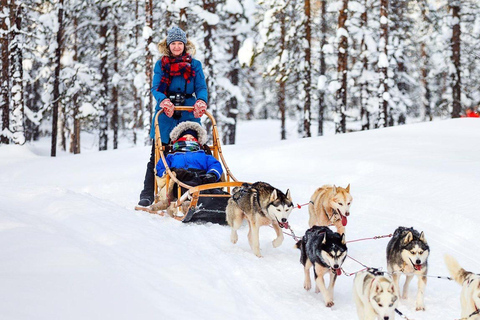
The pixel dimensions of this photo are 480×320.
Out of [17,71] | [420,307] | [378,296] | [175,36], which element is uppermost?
[17,71]

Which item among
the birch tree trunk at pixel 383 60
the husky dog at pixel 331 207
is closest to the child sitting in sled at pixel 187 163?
the husky dog at pixel 331 207

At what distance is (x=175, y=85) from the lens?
7898 millimetres

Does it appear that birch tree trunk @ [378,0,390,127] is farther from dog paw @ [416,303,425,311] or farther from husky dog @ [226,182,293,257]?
dog paw @ [416,303,425,311]

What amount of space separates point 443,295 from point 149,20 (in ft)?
48.5

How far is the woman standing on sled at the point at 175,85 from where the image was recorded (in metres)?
7.54

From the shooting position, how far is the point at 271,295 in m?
4.25

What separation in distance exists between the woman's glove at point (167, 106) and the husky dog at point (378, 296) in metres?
4.51

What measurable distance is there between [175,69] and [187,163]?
158 centimetres

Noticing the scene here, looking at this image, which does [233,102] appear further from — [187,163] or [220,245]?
[220,245]

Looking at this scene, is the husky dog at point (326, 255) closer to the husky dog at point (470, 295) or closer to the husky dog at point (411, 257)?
the husky dog at point (411, 257)

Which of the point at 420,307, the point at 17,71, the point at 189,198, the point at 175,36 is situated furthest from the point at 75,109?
the point at 420,307

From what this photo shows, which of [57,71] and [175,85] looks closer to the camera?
Result: [175,85]

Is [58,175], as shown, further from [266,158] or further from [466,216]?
[466,216]

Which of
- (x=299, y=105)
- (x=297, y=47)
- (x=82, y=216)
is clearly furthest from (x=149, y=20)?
(x=82, y=216)
